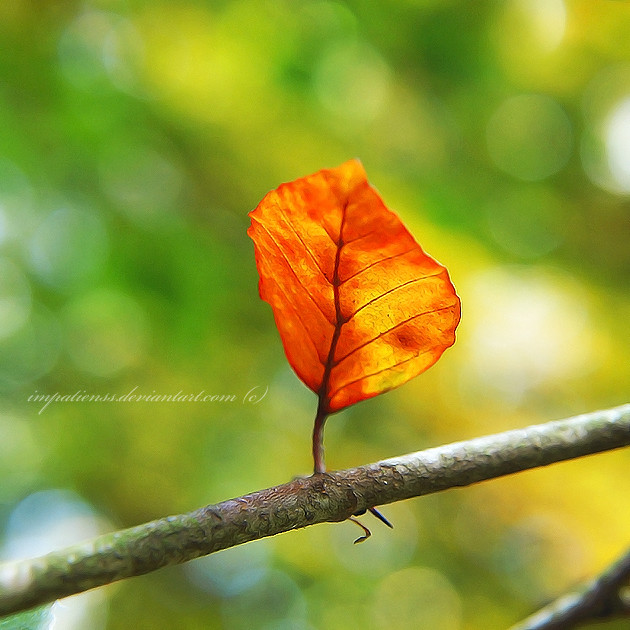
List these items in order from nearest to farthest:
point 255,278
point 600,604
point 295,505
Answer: point 295,505, point 600,604, point 255,278

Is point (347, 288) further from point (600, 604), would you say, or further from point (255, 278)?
point (255, 278)

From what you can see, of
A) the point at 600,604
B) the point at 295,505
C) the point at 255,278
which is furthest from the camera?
the point at 255,278

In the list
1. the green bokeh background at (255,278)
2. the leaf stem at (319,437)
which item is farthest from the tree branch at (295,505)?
the green bokeh background at (255,278)

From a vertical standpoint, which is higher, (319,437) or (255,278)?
(319,437)

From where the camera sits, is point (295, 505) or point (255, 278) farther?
point (255, 278)

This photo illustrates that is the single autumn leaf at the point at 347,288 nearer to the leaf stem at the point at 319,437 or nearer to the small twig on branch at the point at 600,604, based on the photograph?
the leaf stem at the point at 319,437

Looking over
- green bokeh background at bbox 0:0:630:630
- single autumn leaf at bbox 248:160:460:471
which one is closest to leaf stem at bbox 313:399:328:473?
single autumn leaf at bbox 248:160:460:471

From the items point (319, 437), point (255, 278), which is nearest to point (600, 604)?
point (319, 437)
